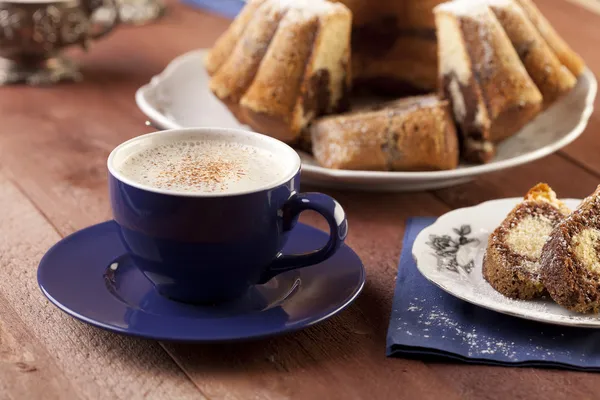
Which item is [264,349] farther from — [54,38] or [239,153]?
[54,38]

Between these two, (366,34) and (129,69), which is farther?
(129,69)

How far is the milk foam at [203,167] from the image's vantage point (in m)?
0.80

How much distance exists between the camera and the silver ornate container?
1522 mm

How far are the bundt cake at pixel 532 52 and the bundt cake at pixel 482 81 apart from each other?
2cm

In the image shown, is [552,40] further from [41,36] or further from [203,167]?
[41,36]

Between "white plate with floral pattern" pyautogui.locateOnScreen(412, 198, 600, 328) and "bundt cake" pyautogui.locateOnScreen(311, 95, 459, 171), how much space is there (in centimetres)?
18

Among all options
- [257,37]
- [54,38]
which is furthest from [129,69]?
[257,37]

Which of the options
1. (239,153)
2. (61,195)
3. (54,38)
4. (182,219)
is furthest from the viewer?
(54,38)

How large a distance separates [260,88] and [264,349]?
0.58 m

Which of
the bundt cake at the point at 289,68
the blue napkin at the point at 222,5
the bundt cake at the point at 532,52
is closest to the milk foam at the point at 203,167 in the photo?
the bundt cake at the point at 289,68

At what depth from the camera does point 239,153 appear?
0.88 metres

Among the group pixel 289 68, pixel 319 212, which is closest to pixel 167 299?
pixel 319 212

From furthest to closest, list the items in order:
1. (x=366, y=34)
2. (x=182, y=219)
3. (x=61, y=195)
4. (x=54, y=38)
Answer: (x=54, y=38), (x=366, y=34), (x=61, y=195), (x=182, y=219)

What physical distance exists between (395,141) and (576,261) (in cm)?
42
